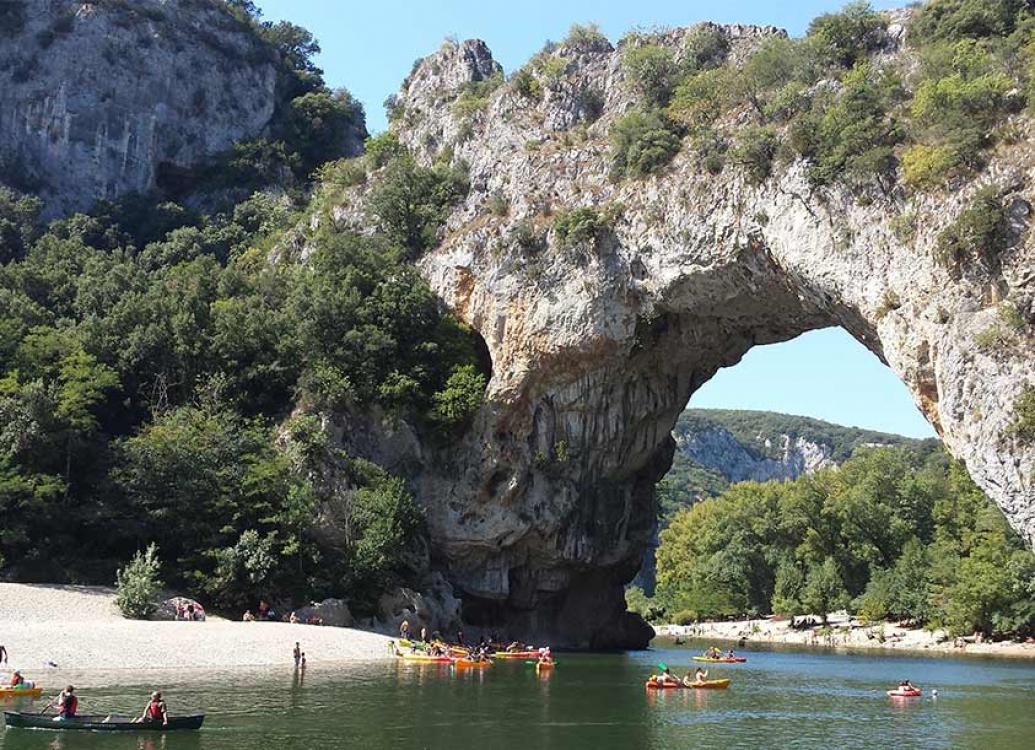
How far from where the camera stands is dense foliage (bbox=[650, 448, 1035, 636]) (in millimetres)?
53406

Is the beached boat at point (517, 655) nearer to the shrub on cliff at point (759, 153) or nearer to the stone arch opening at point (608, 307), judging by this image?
the stone arch opening at point (608, 307)

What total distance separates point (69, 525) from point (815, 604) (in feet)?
158

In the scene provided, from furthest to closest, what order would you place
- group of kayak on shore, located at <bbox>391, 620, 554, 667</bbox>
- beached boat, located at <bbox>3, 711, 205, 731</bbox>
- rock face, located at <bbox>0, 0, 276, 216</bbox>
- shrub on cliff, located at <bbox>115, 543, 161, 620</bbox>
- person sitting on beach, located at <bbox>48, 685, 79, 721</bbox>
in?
rock face, located at <bbox>0, 0, 276, 216</bbox> < group of kayak on shore, located at <bbox>391, 620, 554, 667</bbox> < shrub on cliff, located at <bbox>115, 543, 161, 620</bbox> < person sitting on beach, located at <bbox>48, 685, 79, 721</bbox> < beached boat, located at <bbox>3, 711, 205, 731</bbox>

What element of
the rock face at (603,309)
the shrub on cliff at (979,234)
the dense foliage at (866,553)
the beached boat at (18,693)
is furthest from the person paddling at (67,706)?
the dense foliage at (866,553)

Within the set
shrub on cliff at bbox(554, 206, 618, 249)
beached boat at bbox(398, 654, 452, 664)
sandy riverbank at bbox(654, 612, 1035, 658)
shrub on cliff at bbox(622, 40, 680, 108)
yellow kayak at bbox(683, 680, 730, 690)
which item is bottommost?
sandy riverbank at bbox(654, 612, 1035, 658)

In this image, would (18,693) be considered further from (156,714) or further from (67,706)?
(156,714)

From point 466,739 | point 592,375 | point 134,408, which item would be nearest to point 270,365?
point 134,408

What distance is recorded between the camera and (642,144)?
42.0 meters

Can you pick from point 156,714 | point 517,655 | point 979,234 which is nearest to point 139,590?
point 517,655

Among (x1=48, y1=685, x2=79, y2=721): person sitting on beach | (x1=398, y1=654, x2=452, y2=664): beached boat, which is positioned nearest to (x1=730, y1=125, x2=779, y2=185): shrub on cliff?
(x1=398, y1=654, x2=452, y2=664): beached boat

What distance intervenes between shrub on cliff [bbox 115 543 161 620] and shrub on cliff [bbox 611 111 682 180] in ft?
80.9

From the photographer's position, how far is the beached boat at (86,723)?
19250 mm

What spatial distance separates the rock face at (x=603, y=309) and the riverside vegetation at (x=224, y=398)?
8.17ft

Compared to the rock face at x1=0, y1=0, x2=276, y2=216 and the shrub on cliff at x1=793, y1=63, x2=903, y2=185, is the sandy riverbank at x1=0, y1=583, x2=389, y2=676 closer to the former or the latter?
the shrub on cliff at x1=793, y1=63, x2=903, y2=185
